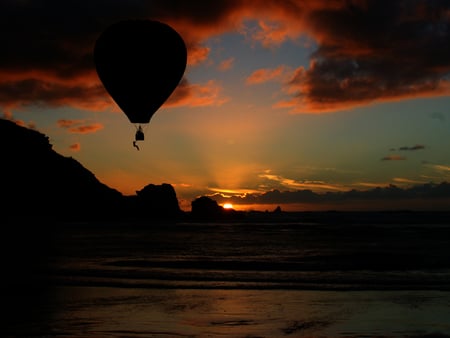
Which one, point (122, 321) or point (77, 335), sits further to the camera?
point (122, 321)

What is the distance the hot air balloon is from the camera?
21531 millimetres

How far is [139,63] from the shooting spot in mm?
22016

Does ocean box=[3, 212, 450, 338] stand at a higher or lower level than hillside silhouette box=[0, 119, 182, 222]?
lower

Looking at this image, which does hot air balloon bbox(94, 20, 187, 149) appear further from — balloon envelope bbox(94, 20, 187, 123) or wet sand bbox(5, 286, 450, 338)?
wet sand bbox(5, 286, 450, 338)

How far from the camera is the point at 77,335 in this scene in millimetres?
12883

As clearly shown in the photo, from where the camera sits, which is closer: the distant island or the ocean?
the ocean

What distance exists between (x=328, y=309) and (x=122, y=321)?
580 centimetres

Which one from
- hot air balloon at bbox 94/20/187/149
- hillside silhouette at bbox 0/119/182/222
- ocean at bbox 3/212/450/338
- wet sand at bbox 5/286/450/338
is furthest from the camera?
hillside silhouette at bbox 0/119/182/222

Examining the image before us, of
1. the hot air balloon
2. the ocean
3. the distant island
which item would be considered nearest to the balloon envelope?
the hot air balloon

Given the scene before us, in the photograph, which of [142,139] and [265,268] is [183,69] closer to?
[142,139]

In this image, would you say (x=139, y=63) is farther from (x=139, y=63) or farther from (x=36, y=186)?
(x=36, y=186)

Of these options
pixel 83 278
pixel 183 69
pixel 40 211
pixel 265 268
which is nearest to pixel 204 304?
pixel 83 278

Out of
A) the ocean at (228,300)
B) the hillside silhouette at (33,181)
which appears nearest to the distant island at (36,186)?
the hillside silhouette at (33,181)

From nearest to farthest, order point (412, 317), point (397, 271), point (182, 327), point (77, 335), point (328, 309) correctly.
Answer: point (77, 335)
point (182, 327)
point (412, 317)
point (328, 309)
point (397, 271)
